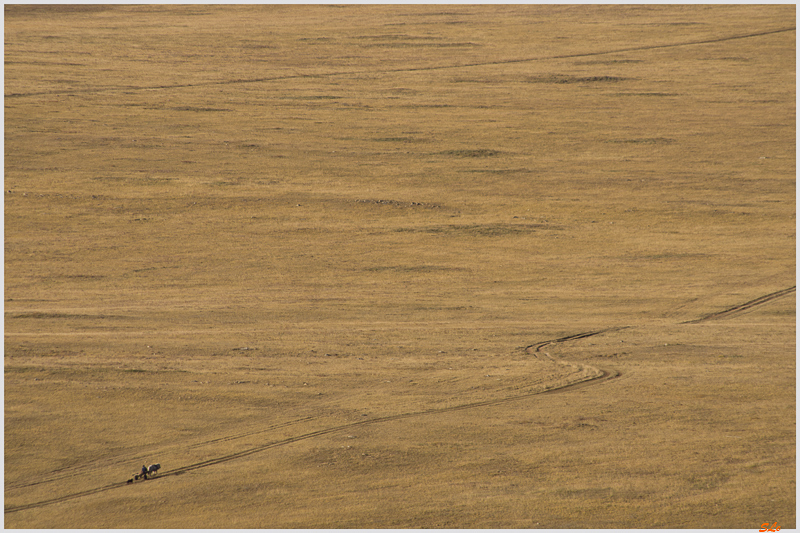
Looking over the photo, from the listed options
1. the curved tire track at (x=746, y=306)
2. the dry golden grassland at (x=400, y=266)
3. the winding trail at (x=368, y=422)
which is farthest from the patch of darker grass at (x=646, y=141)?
the winding trail at (x=368, y=422)

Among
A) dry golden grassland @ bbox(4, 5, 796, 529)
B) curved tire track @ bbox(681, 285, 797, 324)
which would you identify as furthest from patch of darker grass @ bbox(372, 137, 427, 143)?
curved tire track @ bbox(681, 285, 797, 324)

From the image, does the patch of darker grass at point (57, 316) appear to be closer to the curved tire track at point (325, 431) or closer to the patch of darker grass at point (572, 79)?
the curved tire track at point (325, 431)

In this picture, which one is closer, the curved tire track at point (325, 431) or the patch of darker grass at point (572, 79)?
the curved tire track at point (325, 431)

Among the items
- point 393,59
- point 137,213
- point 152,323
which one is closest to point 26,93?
point 137,213

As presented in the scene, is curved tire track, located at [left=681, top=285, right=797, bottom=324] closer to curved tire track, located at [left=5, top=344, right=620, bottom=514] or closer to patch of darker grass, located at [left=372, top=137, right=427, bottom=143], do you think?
curved tire track, located at [left=5, top=344, right=620, bottom=514]

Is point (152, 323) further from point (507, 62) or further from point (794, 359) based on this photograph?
point (507, 62)

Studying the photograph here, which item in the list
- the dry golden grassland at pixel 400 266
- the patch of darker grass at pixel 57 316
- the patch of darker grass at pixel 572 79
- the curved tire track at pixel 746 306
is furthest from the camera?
the patch of darker grass at pixel 572 79

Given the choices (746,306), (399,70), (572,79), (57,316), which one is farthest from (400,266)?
(572,79)

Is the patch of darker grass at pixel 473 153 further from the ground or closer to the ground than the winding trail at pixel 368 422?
further from the ground
